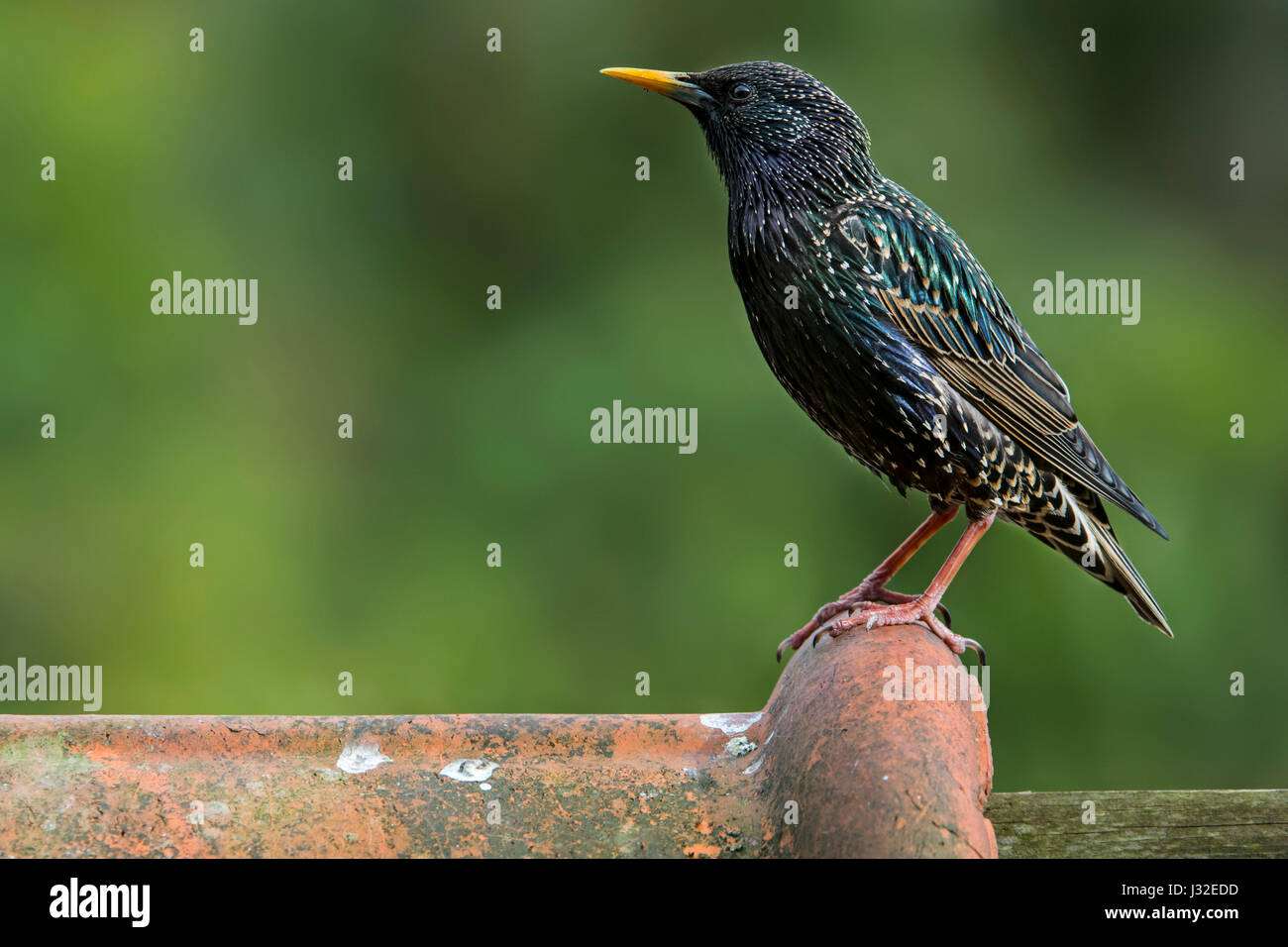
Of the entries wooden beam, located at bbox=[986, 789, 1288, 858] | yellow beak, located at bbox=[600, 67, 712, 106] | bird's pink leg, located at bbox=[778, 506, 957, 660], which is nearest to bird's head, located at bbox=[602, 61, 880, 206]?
yellow beak, located at bbox=[600, 67, 712, 106]

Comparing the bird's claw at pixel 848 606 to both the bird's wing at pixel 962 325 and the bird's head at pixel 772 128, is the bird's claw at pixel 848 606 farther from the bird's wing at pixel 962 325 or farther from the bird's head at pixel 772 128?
the bird's head at pixel 772 128

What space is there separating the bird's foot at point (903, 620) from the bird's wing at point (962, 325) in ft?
1.64

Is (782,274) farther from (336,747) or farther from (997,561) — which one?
(997,561)

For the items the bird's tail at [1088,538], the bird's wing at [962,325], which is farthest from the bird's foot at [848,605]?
the bird's wing at [962,325]

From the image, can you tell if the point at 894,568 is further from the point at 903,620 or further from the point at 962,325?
the point at 962,325

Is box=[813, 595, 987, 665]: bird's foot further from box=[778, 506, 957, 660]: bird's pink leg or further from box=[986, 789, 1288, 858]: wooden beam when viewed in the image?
box=[986, 789, 1288, 858]: wooden beam

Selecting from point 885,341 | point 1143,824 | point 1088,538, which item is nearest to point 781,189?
point 885,341

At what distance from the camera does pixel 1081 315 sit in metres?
5.62

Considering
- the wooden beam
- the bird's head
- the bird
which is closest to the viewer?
the wooden beam

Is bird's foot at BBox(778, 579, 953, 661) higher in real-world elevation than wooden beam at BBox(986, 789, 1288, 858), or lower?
higher

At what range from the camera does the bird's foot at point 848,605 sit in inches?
123

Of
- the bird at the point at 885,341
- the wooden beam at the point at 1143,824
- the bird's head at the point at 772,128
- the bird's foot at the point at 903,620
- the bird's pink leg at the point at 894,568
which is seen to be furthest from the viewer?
the bird's pink leg at the point at 894,568

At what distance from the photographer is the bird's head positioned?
10.3ft

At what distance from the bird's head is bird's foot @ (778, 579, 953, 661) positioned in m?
0.95
